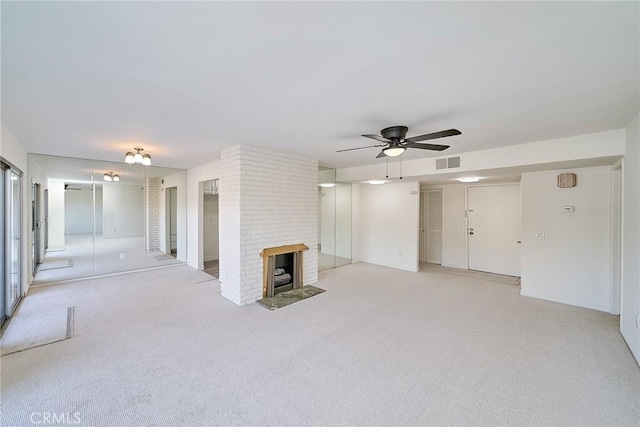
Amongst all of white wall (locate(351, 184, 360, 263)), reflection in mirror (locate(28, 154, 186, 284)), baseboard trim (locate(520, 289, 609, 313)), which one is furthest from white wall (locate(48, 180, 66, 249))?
baseboard trim (locate(520, 289, 609, 313))

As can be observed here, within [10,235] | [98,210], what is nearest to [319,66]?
[10,235]

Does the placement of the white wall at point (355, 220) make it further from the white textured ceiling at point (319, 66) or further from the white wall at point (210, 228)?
the white textured ceiling at point (319, 66)

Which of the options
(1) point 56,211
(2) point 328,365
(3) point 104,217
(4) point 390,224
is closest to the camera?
(2) point 328,365

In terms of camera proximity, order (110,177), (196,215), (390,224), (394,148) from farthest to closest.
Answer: (390,224) < (196,215) < (110,177) < (394,148)

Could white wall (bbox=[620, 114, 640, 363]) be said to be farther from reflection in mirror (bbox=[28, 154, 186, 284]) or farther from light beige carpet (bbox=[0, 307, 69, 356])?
reflection in mirror (bbox=[28, 154, 186, 284])

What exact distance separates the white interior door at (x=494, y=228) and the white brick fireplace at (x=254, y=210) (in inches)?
174

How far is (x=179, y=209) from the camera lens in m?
7.07

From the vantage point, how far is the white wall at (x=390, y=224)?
6.49 meters

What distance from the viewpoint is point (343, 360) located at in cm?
268

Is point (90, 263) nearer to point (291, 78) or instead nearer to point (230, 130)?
point (230, 130)

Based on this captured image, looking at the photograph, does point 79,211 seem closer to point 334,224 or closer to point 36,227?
point 36,227

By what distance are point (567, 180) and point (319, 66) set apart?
184 inches

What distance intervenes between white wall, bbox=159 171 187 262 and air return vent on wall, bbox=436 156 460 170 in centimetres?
597

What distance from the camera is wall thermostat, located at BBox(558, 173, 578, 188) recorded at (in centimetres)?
425
